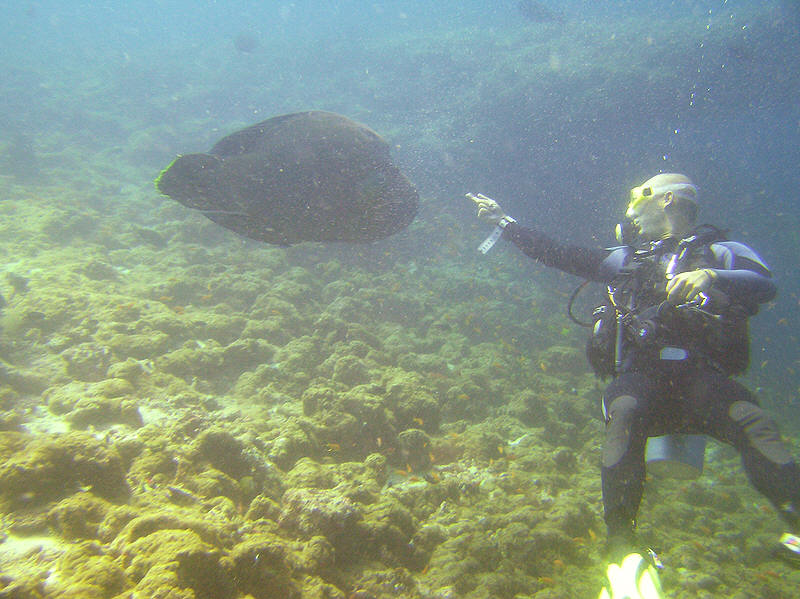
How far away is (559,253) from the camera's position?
13.2 feet

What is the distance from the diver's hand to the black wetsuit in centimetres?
11

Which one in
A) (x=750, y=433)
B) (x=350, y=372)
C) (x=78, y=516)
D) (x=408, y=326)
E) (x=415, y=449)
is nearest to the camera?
(x=78, y=516)

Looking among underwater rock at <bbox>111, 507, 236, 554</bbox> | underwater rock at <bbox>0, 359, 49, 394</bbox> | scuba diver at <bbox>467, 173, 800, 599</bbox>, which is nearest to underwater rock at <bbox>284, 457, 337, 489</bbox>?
underwater rock at <bbox>111, 507, 236, 554</bbox>

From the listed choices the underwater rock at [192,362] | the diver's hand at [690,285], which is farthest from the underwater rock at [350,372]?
the diver's hand at [690,285]

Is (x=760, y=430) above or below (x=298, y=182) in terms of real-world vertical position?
below

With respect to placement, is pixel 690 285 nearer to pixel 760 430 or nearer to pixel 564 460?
pixel 760 430

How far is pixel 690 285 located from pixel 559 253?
4.47 feet

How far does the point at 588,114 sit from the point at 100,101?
2701cm

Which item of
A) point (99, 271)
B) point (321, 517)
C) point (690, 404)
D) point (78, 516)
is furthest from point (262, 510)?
point (99, 271)

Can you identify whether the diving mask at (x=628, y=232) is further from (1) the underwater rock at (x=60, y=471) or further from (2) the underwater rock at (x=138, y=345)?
(2) the underwater rock at (x=138, y=345)

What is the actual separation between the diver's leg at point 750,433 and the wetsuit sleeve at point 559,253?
1.35 meters

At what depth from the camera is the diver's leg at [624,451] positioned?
2533 millimetres

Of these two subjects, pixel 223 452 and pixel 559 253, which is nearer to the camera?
pixel 223 452

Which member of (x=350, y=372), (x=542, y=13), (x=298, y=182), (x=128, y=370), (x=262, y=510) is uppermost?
(x=542, y=13)
